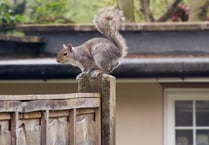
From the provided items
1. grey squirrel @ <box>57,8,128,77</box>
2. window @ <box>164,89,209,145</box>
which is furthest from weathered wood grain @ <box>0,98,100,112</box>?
window @ <box>164,89,209,145</box>

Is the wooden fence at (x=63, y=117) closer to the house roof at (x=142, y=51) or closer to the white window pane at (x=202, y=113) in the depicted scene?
the house roof at (x=142, y=51)

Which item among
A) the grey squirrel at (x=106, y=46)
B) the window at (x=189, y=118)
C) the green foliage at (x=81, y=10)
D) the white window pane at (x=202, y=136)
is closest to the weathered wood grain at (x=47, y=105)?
the grey squirrel at (x=106, y=46)

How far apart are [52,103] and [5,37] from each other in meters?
5.59

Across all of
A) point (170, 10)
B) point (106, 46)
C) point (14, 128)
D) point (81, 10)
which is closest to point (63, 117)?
point (14, 128)

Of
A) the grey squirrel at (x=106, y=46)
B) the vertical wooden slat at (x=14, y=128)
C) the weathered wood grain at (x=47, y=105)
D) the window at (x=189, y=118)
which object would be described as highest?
the grey squirrel at (x=106, y=46)

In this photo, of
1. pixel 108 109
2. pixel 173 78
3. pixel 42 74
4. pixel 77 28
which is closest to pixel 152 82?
pixel 173 78

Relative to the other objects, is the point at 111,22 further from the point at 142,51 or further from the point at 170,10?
the point at 170,10

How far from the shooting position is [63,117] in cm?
421

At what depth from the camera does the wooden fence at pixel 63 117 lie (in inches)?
144

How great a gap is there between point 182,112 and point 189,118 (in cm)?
11

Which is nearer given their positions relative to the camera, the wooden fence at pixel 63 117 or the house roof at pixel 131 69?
the wooden fence at pixel 63 117

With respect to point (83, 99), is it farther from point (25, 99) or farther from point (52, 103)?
point (25, 99)

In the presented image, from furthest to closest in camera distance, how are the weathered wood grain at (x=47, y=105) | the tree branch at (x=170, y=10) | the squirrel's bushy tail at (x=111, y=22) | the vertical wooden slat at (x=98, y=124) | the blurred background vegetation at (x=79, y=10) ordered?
the tree branch at (x=170, y=10)
the blurred background vegetation at (x=79, y=10)
the squirrel's bushy tail at (x=111, y=22)
the vertical wooden slat at (x=98, y=124)
the weathered wood grain at (x=47, y=105)

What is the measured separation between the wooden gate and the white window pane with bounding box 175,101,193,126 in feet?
12.1
